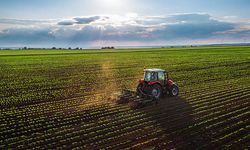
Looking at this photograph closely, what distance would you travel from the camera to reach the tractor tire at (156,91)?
1840 cm

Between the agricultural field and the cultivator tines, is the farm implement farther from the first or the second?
the agricultural field

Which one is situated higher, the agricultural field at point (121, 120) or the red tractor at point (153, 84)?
the red tractor at point (153, 84)

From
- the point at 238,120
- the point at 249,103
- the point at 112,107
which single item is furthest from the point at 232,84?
the point at 112,107

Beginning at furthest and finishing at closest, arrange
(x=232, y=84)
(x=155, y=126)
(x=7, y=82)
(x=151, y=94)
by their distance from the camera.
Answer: (x=7, y=82), (x=232, y=84), (x=151, y=94), (x=155, y=126)

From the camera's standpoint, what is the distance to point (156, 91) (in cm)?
1855

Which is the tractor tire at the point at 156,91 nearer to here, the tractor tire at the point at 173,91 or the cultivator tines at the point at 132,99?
the cultivator tines at the point at 132,99

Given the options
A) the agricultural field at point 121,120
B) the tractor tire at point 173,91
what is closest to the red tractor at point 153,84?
the tractor tire at point 173,91

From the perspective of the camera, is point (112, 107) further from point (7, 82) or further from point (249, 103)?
point (7, 82)

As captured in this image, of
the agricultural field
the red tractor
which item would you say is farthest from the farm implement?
the agricultural field

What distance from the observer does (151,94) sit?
1838 cm

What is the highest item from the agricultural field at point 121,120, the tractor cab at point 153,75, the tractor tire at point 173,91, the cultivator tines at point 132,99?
the tractor cab at point 153,75

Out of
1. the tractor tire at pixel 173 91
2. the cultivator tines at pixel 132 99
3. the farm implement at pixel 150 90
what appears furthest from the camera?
the tractor tire at pixel 173 91

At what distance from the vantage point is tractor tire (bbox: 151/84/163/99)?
18.4 m

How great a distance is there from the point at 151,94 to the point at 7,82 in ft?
51.0
